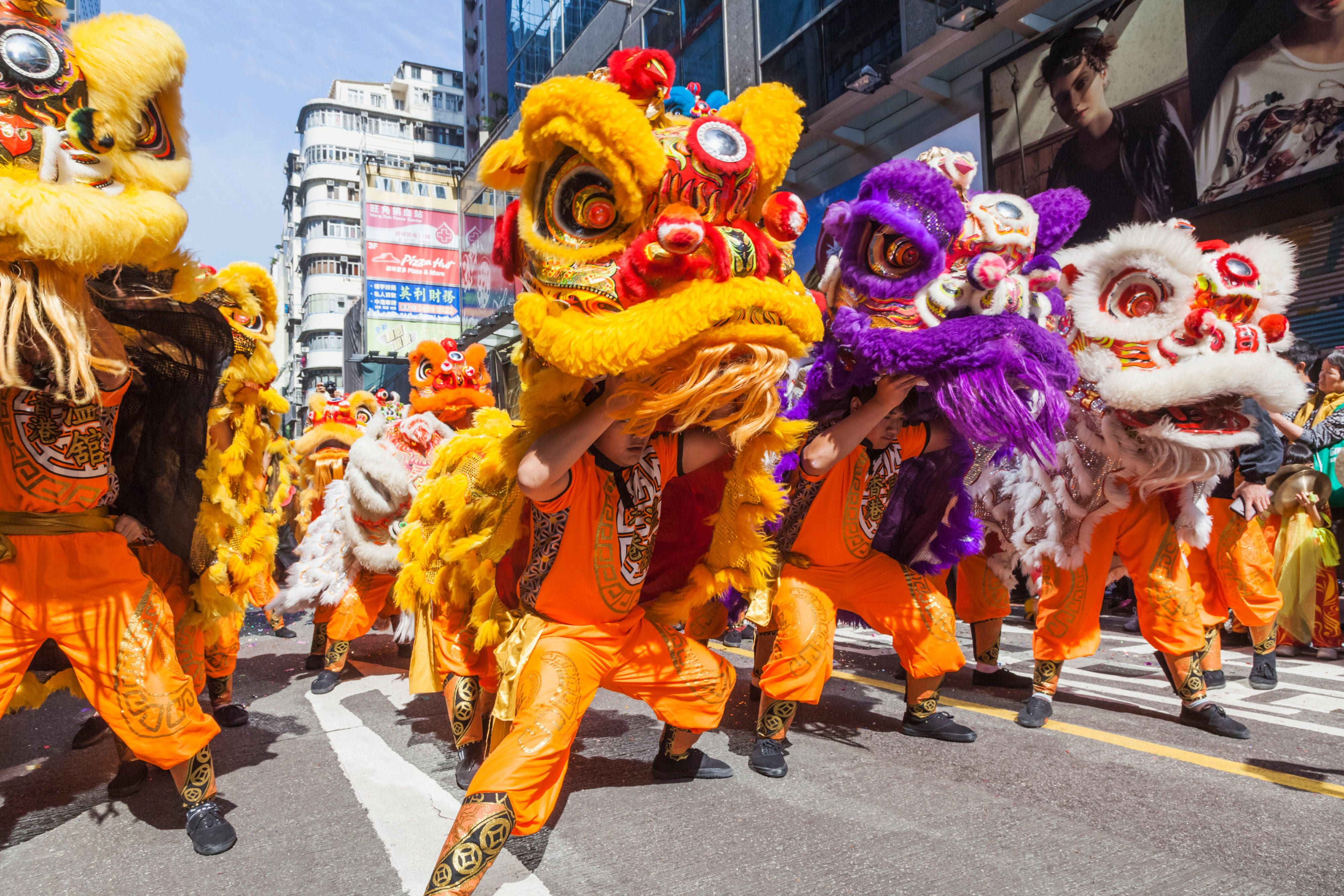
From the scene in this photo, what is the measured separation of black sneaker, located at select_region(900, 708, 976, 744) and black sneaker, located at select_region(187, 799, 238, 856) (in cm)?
258

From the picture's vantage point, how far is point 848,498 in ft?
10.9

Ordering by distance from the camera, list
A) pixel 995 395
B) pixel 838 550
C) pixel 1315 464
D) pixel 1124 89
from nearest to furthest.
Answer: pixel 995 395, pixel 838 550, pixel 1315 464, pixel 1124 89

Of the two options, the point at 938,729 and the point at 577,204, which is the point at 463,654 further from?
the point at 938,729

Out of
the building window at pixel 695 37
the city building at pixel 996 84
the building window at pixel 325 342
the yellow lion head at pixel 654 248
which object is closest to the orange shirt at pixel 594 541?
the yellow lion head at pixel 654 248

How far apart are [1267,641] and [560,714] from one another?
14.0 ft

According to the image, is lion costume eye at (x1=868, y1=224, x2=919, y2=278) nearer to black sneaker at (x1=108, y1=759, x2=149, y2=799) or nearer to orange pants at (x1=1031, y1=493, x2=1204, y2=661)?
orange pants at (x1=1031, y1=493, x2=1204, y2=661)

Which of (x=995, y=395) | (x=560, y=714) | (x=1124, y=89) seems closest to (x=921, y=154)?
(x=995, y=395)

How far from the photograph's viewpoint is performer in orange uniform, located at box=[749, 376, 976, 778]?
10.3 ft

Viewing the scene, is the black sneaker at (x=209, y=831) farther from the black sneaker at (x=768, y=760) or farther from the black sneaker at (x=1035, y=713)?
the black sneaker at (x=1035, y=713)

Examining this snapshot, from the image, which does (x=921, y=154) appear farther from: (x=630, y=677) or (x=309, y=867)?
(x=309, y=867)

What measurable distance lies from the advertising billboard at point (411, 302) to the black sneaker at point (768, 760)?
800 inches

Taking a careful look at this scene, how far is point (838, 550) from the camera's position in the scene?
132 inches

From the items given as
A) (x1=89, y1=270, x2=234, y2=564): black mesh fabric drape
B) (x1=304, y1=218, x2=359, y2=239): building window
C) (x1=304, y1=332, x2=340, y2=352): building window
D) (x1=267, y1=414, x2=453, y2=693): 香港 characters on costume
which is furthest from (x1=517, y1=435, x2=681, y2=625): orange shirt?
(x1=304, y1=218, x2=359, y2=239): building window

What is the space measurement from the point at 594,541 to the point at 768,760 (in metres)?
1.25
